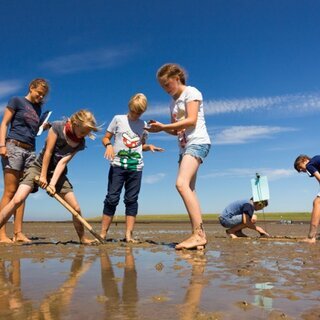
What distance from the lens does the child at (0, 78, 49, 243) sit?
21.6 ft

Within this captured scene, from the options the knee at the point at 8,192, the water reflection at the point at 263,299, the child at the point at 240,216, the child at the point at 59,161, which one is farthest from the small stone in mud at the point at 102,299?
the child at the point at 240,216

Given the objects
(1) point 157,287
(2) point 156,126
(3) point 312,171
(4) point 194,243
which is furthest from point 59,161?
(3) point 312,171

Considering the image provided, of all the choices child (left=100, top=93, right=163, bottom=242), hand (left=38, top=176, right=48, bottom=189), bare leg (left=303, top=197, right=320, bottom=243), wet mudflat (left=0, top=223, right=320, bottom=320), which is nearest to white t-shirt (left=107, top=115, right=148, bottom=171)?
child (left=100, top=93, right=163, bottom=242)

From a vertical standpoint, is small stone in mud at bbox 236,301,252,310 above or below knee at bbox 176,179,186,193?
below

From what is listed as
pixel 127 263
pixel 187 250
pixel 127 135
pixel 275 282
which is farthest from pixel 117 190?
pixel 275 282

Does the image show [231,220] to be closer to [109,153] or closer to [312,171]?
[312,171]

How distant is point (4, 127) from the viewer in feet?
21.6

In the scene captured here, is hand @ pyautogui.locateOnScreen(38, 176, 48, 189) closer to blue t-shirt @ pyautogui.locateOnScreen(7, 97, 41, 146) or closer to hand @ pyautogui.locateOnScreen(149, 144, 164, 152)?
blue t-shirt @ pyautogui.locateOnScreen(7, 97, 41, 146)

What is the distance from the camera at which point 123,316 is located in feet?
6.91

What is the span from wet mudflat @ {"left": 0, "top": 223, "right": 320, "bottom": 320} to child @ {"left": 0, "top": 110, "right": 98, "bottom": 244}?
1.54 metres

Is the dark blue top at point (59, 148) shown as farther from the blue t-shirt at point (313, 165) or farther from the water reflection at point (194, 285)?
the blue t-shirt at point (313, 165)

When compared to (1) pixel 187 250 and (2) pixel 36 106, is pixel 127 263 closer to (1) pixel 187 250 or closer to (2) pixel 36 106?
(1) pixel 187 250

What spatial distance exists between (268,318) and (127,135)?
5163 millimetres

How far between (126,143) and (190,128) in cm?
156
